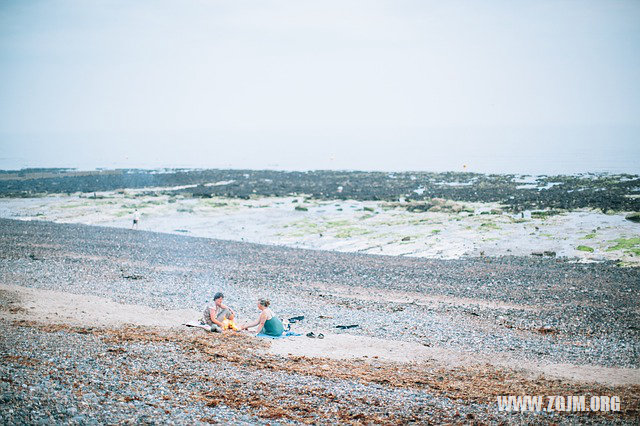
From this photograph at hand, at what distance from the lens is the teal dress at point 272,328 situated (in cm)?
1404

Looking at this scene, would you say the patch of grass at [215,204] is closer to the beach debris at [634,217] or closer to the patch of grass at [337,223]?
the patch of grass at [337,223]

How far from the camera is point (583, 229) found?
36.8 m

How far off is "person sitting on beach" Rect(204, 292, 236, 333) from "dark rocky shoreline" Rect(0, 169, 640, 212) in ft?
125

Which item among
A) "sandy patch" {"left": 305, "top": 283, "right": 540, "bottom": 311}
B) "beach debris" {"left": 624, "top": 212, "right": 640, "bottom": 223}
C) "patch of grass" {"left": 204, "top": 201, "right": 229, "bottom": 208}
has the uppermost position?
"patch of grass" {"left": 204, "top": 201, "right": 229, "bottom": 208}

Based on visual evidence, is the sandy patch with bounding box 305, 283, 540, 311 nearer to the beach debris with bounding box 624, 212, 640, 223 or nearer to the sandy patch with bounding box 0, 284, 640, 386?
the sandy patch with bounding box 0, 284, 640, 386

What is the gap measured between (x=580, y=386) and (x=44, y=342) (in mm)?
12311

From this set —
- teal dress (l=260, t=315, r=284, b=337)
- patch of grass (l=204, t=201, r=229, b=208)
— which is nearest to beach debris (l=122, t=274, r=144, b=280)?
teal dress (l=260, t=315, r=284, b=337)

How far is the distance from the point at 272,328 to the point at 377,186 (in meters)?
56.0

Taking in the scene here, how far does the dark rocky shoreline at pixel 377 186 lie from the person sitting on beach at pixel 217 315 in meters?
38.0

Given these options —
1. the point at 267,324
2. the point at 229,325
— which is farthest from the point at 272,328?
the point at 229,325

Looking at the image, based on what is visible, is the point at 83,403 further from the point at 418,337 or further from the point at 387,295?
the point at 387,295

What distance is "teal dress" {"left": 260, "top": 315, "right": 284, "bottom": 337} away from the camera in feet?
46.1

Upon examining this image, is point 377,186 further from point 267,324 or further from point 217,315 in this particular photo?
point 267,324

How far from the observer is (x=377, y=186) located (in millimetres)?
68812
